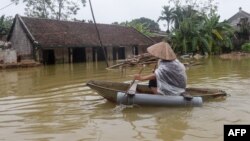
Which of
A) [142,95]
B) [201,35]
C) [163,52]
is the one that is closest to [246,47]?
[201,35]

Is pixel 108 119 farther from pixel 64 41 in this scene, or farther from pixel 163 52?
pixel 64 41

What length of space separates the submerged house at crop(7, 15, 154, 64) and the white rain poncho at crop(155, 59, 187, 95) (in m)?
20.1

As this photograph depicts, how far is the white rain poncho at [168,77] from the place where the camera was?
7.68m

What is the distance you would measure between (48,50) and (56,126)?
23.0 metres

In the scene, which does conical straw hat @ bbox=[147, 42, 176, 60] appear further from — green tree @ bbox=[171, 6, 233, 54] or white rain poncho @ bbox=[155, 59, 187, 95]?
green tree @ bbox=[171, 6, 233, 54]

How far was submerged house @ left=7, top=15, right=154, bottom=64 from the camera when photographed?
90.6ft

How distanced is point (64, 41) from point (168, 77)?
2191 centimetres

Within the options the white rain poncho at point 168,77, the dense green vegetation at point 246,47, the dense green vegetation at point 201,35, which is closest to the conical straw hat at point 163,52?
the white rain poncho at point 168,77

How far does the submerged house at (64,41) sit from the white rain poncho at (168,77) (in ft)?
66.0

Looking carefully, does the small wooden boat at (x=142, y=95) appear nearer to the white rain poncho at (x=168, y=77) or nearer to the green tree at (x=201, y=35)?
the white rain poncho at (x=168, y=77)

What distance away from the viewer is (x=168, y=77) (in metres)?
7.68

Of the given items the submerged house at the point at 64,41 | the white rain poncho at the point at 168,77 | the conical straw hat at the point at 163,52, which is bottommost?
the white rain poncho at the point at 168,77

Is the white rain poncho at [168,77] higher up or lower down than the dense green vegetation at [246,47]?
lower down

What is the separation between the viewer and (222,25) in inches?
1374
